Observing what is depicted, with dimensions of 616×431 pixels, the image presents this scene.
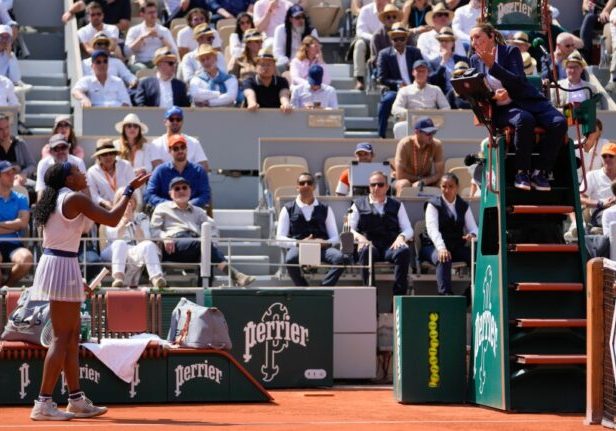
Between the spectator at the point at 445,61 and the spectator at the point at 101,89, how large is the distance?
429cm

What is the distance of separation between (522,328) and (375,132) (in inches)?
359

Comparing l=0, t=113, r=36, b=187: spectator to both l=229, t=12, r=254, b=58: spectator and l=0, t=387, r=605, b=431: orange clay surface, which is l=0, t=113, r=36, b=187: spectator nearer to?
l=229, t=12, r=254, b=58: spectator

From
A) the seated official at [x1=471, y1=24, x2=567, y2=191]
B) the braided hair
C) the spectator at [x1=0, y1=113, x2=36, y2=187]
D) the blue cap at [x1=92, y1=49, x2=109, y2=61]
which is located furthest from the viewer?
the blue cap at [x1=92, y1=49, x2=109, y2=61]

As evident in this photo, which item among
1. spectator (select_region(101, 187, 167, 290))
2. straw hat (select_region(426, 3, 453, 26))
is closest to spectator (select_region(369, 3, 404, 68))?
straw hat (select_region(426, 3, 453, 26))

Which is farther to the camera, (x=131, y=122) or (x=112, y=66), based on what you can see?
(x=112, y=66)

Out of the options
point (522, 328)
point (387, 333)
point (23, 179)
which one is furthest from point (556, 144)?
point (23, 179)

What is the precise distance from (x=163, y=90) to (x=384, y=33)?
3529mm

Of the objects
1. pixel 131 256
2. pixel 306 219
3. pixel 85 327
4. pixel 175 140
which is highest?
pixel 175 140

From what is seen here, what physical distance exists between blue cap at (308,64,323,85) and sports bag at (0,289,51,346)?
7.86 meters

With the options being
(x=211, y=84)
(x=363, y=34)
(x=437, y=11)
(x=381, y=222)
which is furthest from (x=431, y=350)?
(x=437, y=11)

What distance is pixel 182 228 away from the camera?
16797 mm

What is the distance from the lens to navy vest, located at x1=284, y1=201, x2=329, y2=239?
56.6 feet

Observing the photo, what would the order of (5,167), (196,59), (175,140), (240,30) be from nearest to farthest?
(5,167) → (175,140) → (196,59) → (240,30)

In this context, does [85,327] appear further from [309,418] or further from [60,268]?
[309,418]
